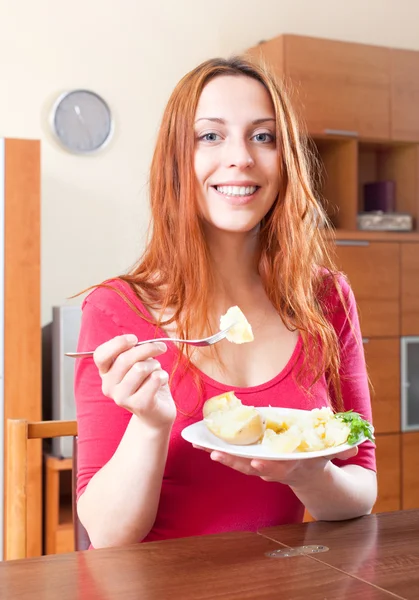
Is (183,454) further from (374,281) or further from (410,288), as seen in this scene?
(410,288)

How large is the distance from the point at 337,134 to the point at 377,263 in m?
0.59

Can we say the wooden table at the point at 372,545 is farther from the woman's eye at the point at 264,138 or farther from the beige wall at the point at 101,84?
the beige wall at the point at 101,84

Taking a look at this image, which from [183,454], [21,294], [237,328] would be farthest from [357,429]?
[21,294]

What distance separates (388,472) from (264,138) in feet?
8.25

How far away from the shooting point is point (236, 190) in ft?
5.15

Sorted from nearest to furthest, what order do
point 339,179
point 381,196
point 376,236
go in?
point 376,236 → point 339,179 → point 381,196

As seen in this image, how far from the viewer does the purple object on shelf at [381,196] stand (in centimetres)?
398

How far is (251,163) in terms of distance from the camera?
5.14ft

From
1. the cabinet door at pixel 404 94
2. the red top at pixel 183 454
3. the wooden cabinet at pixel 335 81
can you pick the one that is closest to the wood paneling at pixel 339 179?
the wooden cabinet at pixel 335 81

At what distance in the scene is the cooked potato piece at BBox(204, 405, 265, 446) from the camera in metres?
1.23

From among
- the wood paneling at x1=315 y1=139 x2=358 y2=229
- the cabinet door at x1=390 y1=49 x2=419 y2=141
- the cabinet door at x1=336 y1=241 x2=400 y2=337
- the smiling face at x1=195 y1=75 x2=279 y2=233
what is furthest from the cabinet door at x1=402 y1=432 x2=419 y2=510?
the smiling face at x1=195 y1=75 x2=279 y2=233

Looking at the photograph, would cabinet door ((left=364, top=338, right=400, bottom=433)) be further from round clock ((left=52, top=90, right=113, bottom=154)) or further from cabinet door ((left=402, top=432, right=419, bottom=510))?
round clock ((left=52, top=90, right=113, bottom=154))

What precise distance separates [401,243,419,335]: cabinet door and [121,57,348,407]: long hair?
2.23 metres

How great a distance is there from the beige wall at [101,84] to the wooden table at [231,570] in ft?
8.45
